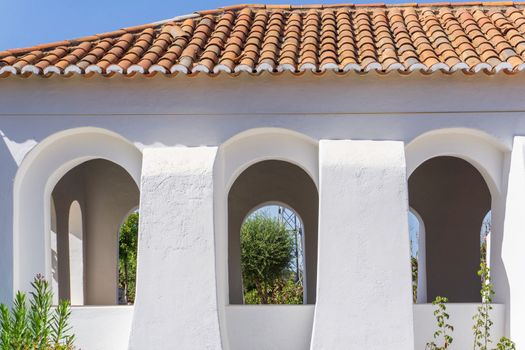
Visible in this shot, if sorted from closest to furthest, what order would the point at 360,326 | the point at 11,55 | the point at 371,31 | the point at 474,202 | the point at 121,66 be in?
1. the point at 360,326
2. the point at 121,66
3. the point at 11,55
4. the point at 371,31
5. the point at 474,202

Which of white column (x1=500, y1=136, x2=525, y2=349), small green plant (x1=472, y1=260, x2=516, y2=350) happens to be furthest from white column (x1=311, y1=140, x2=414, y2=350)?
white column (x1=500, y1=136, x2=525, y2=349)

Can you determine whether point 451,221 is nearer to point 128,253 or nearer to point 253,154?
point 253,154

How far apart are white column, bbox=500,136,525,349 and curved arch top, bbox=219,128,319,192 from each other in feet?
8.21

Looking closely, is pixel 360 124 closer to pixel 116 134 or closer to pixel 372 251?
pixel 372 251

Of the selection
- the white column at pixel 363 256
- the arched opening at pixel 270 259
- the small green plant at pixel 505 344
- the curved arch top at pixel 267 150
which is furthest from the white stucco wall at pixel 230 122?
the arched opening at pixel 270 259

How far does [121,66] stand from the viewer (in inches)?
404

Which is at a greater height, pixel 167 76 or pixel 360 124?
pixel 167 76

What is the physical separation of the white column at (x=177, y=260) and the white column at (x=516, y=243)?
3715mm

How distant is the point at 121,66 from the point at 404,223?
4.09 metres

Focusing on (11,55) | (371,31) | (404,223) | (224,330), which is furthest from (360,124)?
(11,55)

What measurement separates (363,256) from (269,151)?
1.97 m

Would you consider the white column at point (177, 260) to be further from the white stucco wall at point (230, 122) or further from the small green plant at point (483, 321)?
the small green plant at point (483, 321)

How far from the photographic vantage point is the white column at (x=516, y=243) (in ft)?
32.6

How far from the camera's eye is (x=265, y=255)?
27.7 meters
